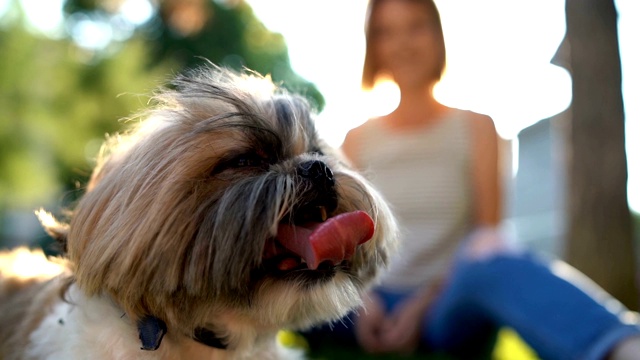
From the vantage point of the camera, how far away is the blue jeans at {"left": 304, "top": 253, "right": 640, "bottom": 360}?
2.13 metres

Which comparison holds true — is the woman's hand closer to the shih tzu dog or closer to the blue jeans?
the blue jeans

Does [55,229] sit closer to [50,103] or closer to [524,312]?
[524,312]

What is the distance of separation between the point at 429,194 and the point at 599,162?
252 centimetres

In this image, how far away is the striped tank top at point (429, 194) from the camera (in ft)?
11.9

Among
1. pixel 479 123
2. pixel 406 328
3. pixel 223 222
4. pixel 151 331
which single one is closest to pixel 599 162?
pixel 479 123

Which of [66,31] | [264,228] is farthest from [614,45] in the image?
[66,31]

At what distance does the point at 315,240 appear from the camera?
5.58ft

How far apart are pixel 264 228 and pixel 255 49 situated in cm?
2077

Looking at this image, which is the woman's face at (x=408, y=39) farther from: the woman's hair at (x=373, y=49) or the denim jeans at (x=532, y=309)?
the denim jeans at (x=532, y=309)

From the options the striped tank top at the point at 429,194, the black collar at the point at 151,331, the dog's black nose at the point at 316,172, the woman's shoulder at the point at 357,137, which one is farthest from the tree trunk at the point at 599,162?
the black collar at the point at 151,331

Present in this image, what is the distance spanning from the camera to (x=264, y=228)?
Result: 1718 millimetres

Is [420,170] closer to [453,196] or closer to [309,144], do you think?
[453,196]

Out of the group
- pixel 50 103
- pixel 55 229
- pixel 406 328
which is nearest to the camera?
pixel 55 229

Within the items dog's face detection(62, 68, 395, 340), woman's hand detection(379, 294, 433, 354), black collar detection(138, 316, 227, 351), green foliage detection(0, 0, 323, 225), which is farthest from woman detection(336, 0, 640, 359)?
green foliage detection(0, 0, 323, 225)
